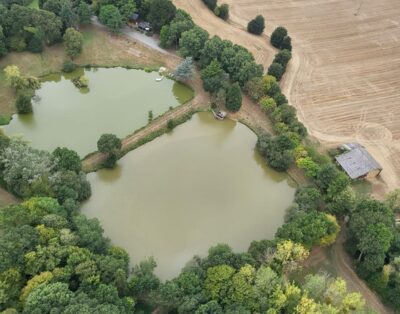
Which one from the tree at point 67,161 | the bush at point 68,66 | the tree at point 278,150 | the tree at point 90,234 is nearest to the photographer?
the tree at point 90,234

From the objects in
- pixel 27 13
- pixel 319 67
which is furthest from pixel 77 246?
pixel 319 67

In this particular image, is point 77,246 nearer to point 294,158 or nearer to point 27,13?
point 294,158

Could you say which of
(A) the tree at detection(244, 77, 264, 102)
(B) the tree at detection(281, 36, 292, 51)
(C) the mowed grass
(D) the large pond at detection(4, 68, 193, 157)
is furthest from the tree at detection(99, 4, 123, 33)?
(B) the tree at detection(281, 36, 292, 51)

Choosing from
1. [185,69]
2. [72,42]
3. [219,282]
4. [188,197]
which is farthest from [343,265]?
[72,42]

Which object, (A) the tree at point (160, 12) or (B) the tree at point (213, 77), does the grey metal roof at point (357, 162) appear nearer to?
(B) the tree at point (213, 77)

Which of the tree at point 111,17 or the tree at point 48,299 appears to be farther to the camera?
the tree at point 111,17

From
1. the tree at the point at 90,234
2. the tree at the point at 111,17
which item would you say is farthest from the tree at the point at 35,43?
the tree at the point at 90,234
